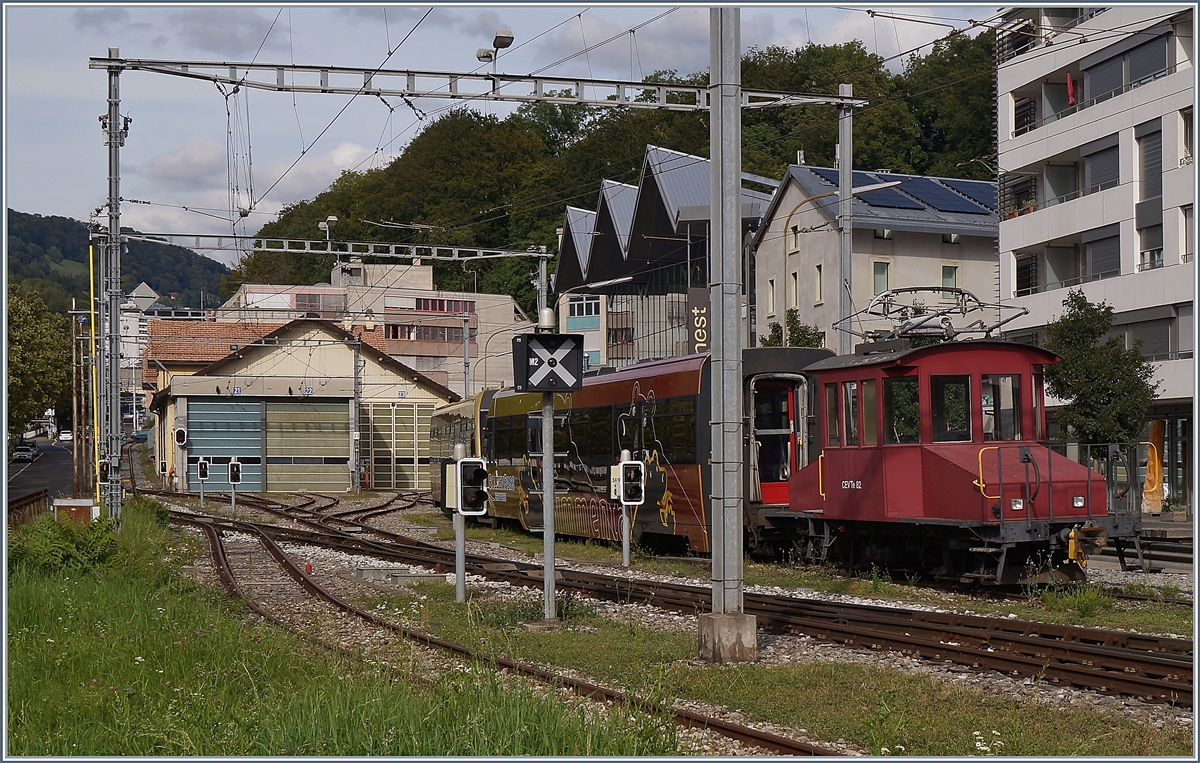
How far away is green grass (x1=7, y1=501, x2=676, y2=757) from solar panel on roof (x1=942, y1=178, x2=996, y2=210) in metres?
45.7

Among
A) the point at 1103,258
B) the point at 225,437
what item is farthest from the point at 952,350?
the point at 225,437

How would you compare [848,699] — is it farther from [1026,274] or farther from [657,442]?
[1026,274]

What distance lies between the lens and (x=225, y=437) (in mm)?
58031

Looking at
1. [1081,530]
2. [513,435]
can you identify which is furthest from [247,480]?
[1081,530]

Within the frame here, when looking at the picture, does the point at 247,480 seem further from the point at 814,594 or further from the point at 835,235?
the point at 814,594

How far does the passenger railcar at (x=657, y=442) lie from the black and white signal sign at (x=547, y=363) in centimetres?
283

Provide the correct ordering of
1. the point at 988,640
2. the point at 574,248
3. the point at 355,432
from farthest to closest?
1. the point at 574,248
2. the point at 355,432
3. the point at 988,640

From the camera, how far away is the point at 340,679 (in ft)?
29.7

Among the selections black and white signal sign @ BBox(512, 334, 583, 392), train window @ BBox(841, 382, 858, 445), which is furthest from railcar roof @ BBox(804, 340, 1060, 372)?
black and white signal sign @ BBox(512, 334, 583, 392)

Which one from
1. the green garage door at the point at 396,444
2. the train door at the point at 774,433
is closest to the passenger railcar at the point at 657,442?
the train door at the point at 774,433

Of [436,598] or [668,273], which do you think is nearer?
[436,598]

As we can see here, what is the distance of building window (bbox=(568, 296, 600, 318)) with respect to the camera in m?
75.1

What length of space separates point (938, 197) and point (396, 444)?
27944 mm

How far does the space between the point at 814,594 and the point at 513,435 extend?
14014 millimetres
